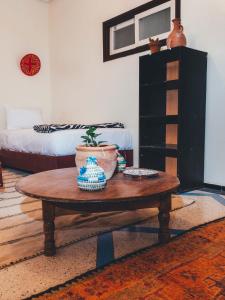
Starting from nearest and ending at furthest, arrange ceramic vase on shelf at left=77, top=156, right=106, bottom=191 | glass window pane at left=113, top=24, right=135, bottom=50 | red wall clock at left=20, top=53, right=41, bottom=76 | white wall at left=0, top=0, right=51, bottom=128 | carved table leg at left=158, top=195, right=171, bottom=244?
ceramic vase on shelf at left=77, top=156, right=106, bottom=191 < carved table leg at left=158, top=195, right=171, bottom=244 < glass window pane at left=113, top=24, right=135, bottom=50 < white wall at left=0, top=0, right=51, bottom=128 < red wall clock at left=20, top=53, right=41, bottom=76

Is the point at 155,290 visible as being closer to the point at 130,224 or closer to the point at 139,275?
the point at 139,275

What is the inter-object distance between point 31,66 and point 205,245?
470 centimetres

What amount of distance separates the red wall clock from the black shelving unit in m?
2.87

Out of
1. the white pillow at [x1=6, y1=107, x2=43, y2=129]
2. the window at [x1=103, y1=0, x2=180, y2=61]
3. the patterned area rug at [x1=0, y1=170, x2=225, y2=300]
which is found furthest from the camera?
the white pillow at [x1=6, y1=107, x2=43, y2=129]

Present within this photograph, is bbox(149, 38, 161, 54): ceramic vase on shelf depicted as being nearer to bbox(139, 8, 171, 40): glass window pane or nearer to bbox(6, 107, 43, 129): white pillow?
bbox(139, 8, 171, 40): glass window pane

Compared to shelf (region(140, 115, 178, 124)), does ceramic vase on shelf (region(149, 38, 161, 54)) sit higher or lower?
higher

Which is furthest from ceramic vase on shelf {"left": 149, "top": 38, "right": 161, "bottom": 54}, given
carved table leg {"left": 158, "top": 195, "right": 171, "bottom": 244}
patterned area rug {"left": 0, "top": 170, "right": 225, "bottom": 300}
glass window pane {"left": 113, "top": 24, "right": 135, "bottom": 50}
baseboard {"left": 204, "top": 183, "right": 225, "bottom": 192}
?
carved table leg {"left": 158, "top": 195, "right": 171, "bottom": 244}

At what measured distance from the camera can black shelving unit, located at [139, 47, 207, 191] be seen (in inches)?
107

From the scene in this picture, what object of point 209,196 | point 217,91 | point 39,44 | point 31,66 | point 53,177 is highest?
point 39,44

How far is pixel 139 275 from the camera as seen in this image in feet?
3.95

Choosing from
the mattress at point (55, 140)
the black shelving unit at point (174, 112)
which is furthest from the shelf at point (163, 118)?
the mattress at point (55, 140)

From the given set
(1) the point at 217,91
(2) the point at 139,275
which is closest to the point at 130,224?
(2) the point at 139,275

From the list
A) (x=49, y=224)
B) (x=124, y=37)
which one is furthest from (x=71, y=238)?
(x=124, y=37)

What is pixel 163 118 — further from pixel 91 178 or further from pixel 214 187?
pixel 91 178
